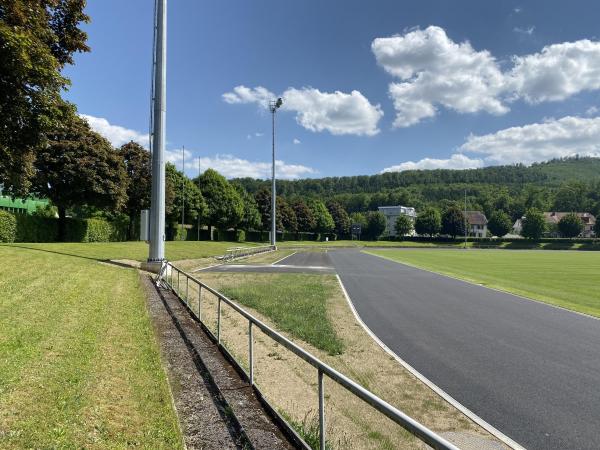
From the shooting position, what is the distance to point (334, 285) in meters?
19.3

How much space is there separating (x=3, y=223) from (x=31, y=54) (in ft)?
68.5

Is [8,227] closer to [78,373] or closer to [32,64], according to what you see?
[32,64]

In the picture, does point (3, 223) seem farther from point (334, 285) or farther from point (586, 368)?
point (586, 368)

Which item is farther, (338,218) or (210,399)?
(338,218)

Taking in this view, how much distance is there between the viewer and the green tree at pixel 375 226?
126062 mm

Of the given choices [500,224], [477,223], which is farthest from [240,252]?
[477,223]

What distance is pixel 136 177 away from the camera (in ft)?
150

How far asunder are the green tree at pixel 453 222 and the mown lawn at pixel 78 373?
11771 cm

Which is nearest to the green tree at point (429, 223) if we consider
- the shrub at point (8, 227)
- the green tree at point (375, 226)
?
the green tree at point (375, 226)

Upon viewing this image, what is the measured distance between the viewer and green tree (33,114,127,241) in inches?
1249

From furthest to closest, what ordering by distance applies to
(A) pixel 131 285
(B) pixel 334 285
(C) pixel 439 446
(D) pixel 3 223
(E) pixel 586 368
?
(D) pixel 3 223, (B) pixel 334 285, (A) pixel 131 285, (E) pixel 586 368, (C) pixel 439 446

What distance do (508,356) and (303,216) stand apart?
101m

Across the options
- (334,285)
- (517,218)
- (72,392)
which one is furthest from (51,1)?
(517,218)

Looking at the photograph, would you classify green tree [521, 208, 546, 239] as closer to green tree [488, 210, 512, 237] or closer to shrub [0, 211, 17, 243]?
green tree [488, 210, 512, 237]
